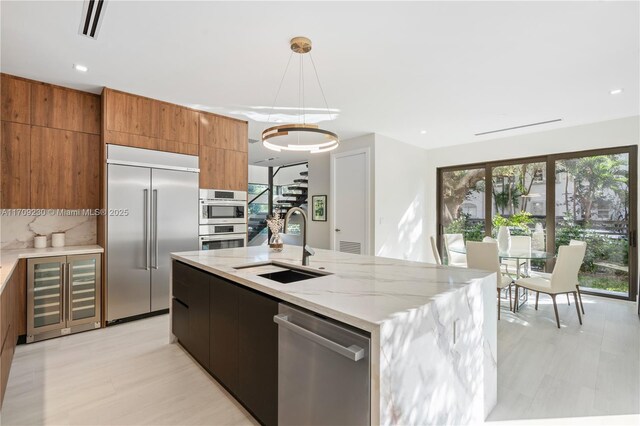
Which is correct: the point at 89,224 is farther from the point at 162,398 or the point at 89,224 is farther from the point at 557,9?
the point at 557,9

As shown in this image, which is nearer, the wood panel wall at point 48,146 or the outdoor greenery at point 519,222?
the wood panel wall at point 48,146

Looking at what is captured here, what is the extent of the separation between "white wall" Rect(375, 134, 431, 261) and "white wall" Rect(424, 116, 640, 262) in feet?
0.62

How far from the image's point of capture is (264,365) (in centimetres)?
169

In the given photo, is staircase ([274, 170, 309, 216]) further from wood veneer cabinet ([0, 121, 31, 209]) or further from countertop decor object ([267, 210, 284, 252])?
wood veneer cabinet ([0, 121, 31, 209])

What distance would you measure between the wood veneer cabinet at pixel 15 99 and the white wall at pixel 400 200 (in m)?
4.46

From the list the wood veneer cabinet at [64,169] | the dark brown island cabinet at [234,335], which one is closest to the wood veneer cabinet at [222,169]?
the wood veneer cabinet at [64,169]

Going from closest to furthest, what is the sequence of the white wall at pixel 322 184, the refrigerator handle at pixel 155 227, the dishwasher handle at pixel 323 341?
the dishwasher handle at pixel 323 341, the refrigerator handle at pixel 155 227, the white wall at pixel 322 184

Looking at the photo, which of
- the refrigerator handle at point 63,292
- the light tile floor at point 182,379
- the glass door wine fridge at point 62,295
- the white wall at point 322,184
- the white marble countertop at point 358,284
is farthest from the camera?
the white wall at point 322,184

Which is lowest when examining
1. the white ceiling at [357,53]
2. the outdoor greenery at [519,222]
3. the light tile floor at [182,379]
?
the light tile floor at [182,379]

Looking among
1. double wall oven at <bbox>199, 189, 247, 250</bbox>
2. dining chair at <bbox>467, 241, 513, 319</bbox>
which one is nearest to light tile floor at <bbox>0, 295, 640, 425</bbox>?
dining chair at <bbox>467, 241, 513, 319</bbox>

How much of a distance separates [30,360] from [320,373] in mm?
2825

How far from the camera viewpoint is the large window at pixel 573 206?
4453mm

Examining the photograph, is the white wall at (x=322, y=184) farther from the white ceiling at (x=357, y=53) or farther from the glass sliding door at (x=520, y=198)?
the glass sliding door at (x=520, y=198)

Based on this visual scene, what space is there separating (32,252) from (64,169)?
92 cm
